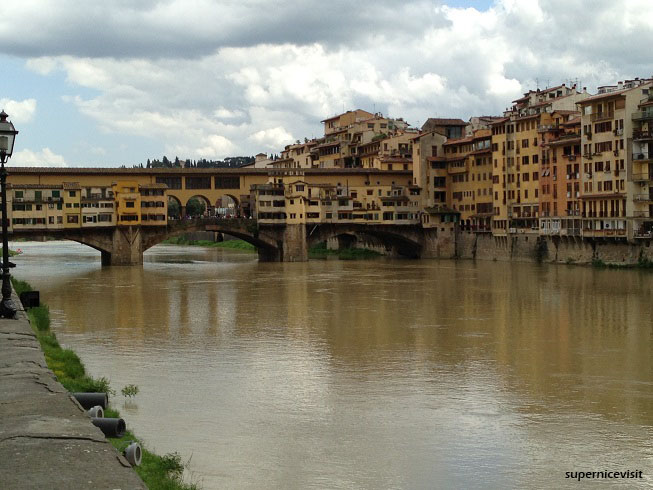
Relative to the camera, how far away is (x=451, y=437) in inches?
558

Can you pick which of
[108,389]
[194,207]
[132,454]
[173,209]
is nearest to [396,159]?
[194,207]

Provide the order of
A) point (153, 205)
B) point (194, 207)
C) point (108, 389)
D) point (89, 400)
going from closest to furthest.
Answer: point (89, 400)
point (108, 389)
point (153, 205)
point (194, 207)

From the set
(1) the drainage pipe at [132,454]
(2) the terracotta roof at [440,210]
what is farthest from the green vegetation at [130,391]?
(2) the terracotta roof at [440,210]

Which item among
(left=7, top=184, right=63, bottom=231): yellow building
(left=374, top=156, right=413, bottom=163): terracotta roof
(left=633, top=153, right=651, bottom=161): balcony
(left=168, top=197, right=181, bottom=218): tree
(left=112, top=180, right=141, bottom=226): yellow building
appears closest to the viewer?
(left=633, top=153, right=651, bottom=161): balcony

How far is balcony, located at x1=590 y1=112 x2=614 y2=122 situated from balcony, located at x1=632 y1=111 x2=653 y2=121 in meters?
1.55

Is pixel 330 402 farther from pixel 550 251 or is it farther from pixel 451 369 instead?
pixel 550 251

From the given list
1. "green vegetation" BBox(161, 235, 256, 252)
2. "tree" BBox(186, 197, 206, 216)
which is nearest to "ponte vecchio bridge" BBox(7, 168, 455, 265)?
"green vegetation" BBox(161, 235, 256, 252)

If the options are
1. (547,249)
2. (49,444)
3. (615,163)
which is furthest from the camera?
(547,249)

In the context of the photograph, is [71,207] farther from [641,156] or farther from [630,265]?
[641,156]

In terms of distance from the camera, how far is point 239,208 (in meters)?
71.2

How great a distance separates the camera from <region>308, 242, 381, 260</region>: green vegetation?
240 ft

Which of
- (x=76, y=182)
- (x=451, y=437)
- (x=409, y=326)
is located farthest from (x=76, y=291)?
(x=451, y=437)

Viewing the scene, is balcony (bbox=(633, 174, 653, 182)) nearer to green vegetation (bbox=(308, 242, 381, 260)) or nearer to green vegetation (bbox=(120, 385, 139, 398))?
green vegetation (bbox=(308, 242, 381, 260))
